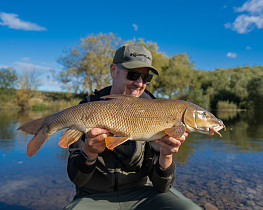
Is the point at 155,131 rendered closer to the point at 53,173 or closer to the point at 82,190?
the point at 82,190

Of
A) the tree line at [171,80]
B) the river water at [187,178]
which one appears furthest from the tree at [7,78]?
the river water at [187,178]

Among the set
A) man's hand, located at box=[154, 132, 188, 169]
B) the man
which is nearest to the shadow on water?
the man

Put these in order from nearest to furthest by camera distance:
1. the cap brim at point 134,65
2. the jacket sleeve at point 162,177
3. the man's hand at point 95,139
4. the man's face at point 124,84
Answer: the man's hand at point 95,139 → the jacket sleeve at point 162,177 → the cap brim at point 134,65 → the man's face at point 124,84

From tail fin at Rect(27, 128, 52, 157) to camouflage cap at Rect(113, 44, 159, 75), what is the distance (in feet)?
4.54

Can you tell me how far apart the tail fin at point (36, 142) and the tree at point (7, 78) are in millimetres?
41093

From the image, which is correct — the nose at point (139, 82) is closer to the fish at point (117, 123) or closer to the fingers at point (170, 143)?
the fish at point (117, 123)

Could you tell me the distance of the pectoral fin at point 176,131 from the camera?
209cm

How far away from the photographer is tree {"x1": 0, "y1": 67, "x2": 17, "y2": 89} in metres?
37.2

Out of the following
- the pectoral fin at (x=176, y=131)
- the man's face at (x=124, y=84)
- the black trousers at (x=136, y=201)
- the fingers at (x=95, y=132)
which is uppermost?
the man's face at (x=124, y=84)

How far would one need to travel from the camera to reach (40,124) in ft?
7.07

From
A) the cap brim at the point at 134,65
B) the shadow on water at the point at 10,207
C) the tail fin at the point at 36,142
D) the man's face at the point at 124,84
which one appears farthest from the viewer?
the shadow on water at the point at 10,207

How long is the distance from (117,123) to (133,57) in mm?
1164

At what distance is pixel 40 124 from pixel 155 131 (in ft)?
3.93

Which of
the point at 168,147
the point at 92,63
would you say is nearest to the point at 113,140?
the point at 168,147
